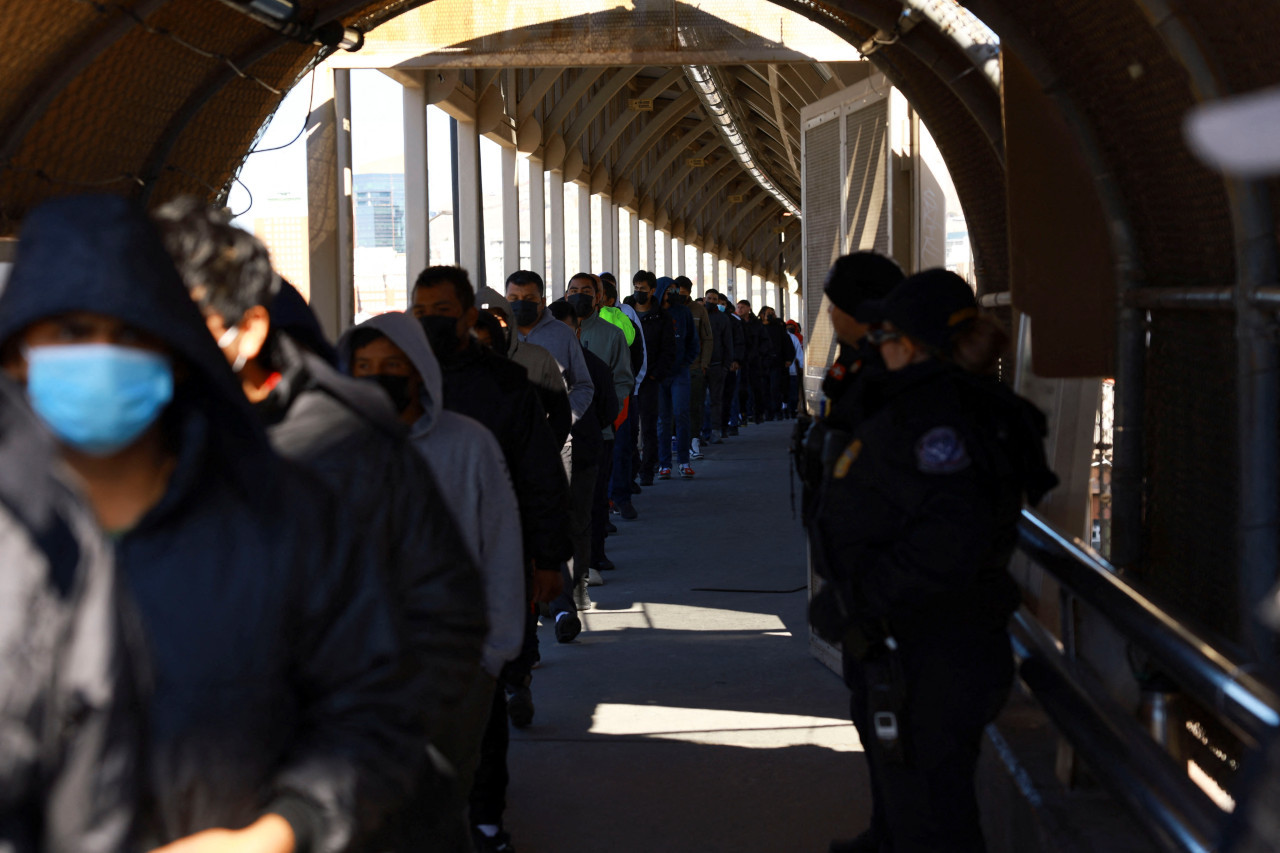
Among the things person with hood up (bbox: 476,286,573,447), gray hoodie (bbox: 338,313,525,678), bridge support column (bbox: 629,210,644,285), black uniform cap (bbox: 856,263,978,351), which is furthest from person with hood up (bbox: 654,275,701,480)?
bridge support column (bbox: 629,210,644,285)

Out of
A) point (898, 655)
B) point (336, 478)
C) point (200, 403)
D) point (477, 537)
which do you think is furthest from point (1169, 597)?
point (200, 403)

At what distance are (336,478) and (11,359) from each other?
0.55 meters

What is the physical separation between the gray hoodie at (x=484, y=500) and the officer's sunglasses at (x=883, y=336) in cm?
99

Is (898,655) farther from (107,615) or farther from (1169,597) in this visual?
(107,615)

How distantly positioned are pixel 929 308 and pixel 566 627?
4122 mm

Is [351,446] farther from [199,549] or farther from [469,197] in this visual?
[469,197]

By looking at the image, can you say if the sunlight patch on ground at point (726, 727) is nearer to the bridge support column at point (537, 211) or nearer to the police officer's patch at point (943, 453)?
the police officer's patch at point (943, 453)

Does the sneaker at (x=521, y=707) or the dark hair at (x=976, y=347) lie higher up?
the dark hair at (x=976, y=347)

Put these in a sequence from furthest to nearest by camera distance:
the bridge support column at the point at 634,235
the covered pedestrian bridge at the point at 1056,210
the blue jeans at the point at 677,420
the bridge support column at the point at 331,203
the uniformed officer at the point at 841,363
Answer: the bridge support column at the point at 634,235, the blue jeans at the point at 677,420, the bridge support column at the point at 331,203, the uniformed officer at the point at 841,363, the covered pedestrian bridge at the point at 1056,210

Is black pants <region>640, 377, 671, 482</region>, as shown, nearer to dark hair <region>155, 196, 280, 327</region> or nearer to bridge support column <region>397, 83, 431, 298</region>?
bridge support column <region>397, 83, 431, 298</region>

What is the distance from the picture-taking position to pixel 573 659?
691 cm

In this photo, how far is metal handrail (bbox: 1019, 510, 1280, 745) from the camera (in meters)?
2.23

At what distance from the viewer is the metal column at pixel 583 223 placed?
21845 millimetres

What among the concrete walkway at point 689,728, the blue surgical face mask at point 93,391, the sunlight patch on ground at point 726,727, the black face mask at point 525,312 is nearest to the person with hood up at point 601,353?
the concrete walkway at point 689,728
